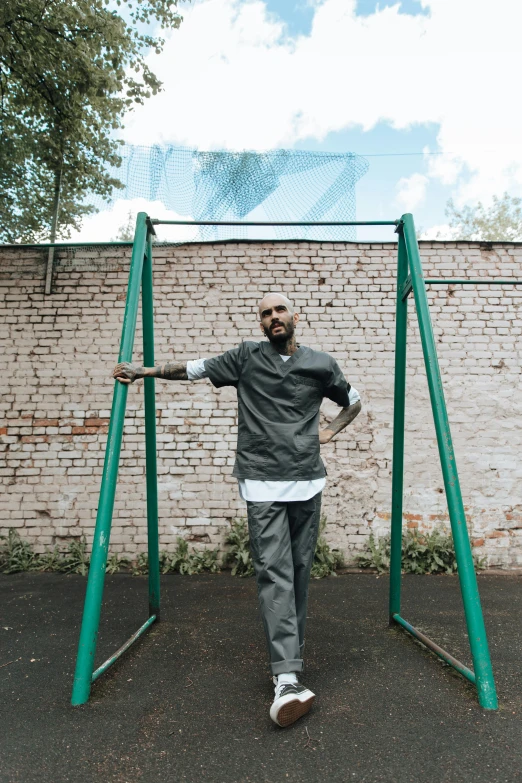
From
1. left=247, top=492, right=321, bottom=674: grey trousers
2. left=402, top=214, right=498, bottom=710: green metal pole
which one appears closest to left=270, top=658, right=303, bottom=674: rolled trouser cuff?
left=247, top=492, right=321, bottom=674: grey trousers

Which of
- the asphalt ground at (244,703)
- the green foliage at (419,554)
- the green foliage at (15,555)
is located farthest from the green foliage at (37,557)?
the green foliage at (419,554)

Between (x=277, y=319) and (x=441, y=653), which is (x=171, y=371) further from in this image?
(x=441, y=653)

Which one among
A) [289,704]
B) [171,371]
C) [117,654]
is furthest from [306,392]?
[117,654]

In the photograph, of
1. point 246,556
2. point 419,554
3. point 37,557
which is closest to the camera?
point 246,556

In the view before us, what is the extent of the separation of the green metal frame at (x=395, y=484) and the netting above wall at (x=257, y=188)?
190 centimetres

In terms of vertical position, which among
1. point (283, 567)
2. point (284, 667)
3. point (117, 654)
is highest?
point (283, 567)

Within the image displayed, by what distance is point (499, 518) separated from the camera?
4996mm

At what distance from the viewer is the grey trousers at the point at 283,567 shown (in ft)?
7.15

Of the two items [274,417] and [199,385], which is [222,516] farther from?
[274,417]

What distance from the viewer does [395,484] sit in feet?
10.7

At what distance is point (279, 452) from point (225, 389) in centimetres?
274

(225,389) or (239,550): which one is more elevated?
(225,389)

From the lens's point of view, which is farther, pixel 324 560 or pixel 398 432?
pixel 324 560

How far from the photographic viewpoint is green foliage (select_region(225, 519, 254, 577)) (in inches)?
189
